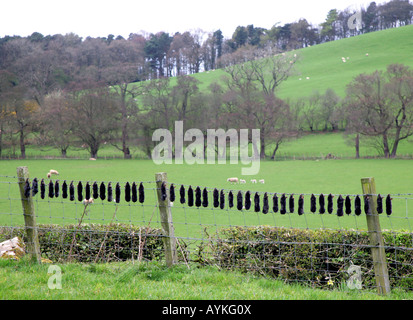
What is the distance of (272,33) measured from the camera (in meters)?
113

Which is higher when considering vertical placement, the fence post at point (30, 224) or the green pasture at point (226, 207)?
the fence post at point (30, 224)

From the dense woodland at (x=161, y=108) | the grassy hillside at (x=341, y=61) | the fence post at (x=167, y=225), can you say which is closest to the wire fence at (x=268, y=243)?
the fence post at (x=167, y=225)

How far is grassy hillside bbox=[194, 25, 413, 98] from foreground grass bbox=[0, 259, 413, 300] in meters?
61.8

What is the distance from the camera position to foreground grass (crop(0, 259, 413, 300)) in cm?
416

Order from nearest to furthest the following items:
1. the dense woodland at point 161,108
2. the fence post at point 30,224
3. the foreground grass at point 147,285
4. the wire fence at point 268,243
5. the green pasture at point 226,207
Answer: the foreground grass at point 147,285, the wire fence at point 268,243, the fence post at point 30,224, the green pasture at point 226,207, the dense woodland at point 161,108

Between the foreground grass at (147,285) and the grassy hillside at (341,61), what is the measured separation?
61.8m

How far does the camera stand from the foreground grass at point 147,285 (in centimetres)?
416

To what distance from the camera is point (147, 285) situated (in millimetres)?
4523

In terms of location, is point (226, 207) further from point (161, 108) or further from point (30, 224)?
point (161, 108)

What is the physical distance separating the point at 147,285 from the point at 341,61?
86.3 metres

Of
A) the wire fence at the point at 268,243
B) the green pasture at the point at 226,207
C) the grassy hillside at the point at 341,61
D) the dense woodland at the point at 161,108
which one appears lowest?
the green pasture at the point at 226,207

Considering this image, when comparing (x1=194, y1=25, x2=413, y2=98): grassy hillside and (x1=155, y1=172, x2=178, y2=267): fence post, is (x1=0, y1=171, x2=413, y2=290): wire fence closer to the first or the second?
(x1=155, y1=172, x2=178, y2=267): fence post

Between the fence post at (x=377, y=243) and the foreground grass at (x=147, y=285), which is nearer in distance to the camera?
the foreground grass at (x=147, y=285)

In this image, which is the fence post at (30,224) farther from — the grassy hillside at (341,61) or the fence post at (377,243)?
Result: the grassy hillside at (341,61)
